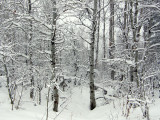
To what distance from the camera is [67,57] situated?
74.7 ft

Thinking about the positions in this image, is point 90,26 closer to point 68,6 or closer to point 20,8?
point 68,6

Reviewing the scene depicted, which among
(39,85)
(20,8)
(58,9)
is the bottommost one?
(39,85)

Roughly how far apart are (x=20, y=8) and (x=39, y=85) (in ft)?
18.6

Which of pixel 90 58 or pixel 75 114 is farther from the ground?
pixel 90 58

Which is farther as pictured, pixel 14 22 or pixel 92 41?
pixel 92 41

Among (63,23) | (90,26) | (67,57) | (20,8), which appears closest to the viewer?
(63,23)

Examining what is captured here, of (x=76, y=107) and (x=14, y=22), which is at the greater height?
(x=14, y=22)

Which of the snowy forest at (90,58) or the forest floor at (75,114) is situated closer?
the forest floor at (75,114)

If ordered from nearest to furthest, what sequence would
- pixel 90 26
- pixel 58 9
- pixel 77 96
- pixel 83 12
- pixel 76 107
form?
pixel 58 9
pixel 83 12
pixel 90 26
pixel 76 107
pixel 77 96

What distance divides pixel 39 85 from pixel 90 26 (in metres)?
5.84

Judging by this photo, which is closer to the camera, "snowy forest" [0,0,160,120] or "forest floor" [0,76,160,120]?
"forest floor" [0,76,160,120]

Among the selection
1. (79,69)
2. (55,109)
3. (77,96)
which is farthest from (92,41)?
(79,69)

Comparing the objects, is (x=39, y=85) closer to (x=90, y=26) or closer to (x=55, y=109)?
(x=55, y=109)

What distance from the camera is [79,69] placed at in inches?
897
